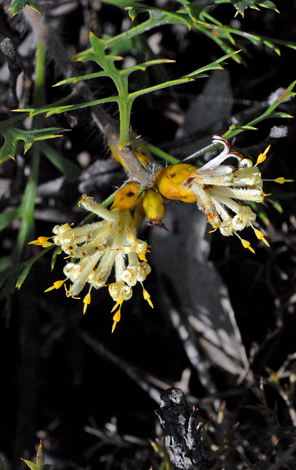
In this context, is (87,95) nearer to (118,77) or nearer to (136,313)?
(118,77)

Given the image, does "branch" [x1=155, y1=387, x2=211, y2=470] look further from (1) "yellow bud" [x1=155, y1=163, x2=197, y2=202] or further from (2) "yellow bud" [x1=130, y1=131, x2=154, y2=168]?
(2) "yellow bud" [x1=130, y1=131, x2=154, y2=168]

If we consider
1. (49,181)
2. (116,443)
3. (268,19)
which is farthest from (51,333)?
(268,19)

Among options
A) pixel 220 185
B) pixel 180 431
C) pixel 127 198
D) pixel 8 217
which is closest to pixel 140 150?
pixel 127 198

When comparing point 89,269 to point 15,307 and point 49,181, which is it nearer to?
point 49,181

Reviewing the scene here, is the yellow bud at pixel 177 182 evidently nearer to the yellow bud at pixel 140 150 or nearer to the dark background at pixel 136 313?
the yellow bud at pixel 140 150

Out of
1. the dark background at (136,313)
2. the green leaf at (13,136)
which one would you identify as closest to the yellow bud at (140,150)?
the green leaf at (13,136)

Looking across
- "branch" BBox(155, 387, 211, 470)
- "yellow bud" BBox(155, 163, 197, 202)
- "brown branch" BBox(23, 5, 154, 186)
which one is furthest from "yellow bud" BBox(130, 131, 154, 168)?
"branch" BBox(155, 387, 211, 470)
